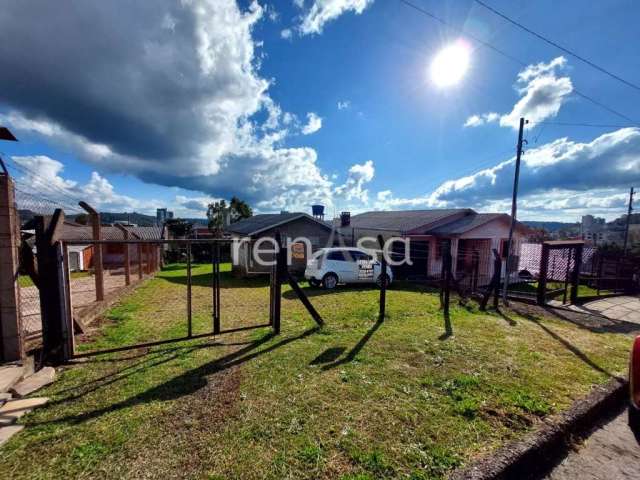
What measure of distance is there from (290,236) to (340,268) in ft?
16.9

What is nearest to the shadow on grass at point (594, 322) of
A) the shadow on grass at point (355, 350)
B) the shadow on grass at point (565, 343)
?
the shadow on grass at point (565, 343)

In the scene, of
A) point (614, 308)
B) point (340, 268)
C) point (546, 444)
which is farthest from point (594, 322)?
point (340, 268)

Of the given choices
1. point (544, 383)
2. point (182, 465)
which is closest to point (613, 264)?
point (544, 383)

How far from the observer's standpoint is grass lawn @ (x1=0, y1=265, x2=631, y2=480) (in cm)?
237

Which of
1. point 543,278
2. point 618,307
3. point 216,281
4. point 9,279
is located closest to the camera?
A: point 9,279

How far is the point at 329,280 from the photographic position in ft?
37.5

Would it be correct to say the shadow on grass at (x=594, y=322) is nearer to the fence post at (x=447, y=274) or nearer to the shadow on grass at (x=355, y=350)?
the fence post at (x=447, y=274)

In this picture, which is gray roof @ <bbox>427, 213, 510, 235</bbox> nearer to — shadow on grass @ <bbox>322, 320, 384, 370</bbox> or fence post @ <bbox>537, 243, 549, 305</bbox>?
fence post @ <bbox>537, 243, 549, 305</bbox>

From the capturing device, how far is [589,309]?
859 centimetres

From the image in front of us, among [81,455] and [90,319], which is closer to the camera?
[81,455]

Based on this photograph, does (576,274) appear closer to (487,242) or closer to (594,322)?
(594,322)

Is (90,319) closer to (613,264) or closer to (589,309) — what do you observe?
(589,309)

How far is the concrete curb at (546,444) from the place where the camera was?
2.34m

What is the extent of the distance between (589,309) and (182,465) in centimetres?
1154
